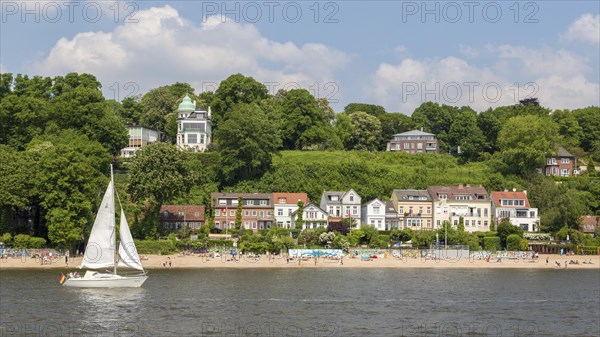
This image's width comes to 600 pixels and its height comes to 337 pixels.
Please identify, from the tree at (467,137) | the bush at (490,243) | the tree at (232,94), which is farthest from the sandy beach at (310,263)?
the tree at (232,94)

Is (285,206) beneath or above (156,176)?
beneath

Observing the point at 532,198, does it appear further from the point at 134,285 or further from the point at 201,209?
the point at 134,285

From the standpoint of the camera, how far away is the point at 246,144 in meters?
102

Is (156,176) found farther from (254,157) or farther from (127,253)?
(127,253)

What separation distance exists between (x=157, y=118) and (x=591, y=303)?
87.7 metres

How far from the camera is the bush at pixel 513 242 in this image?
9181cm

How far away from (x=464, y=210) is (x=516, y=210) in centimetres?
668

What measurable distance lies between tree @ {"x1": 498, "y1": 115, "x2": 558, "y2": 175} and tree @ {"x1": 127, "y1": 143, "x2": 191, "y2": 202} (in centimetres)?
4880

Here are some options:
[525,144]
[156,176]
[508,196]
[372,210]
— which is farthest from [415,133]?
[156,176]

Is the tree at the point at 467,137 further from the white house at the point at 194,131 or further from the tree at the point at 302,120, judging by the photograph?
the white house at the point at 194,131

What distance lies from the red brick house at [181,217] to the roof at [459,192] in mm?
31025

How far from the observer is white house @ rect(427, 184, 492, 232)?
329 ft

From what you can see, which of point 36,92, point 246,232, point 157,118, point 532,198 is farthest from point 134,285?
point 157,118

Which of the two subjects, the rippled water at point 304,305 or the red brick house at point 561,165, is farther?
the red brick house at point 561,165
